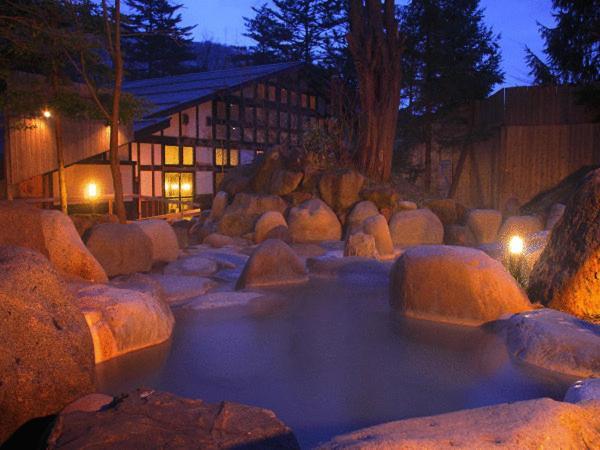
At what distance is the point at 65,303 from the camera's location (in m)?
4.18

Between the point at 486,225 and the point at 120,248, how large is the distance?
8.71 meters

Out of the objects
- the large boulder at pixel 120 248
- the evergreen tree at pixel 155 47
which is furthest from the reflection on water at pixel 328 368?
the evergreen tree at pixel 155 47

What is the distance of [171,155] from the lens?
19109 millimetres

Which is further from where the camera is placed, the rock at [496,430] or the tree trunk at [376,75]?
the tree trunk at [376,75]

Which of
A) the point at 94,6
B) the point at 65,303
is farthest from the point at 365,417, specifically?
the point at 94,6

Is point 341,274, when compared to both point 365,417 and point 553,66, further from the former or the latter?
point 553,66

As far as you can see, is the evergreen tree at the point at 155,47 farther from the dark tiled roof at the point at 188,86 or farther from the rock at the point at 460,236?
the rock at the point at 460,236

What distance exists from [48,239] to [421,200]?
447 inches

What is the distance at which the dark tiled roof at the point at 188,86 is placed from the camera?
18.2 meters

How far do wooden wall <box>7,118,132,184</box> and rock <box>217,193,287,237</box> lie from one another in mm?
3813

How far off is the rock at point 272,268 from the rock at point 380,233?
116 inches

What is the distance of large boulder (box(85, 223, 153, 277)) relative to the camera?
8.88 meters

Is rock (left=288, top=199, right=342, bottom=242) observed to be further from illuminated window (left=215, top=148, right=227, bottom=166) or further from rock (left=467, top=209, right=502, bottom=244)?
illuminated window (left=215, top=148, right=227, bottom=166)

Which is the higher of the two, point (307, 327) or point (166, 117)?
point (166, 117)
